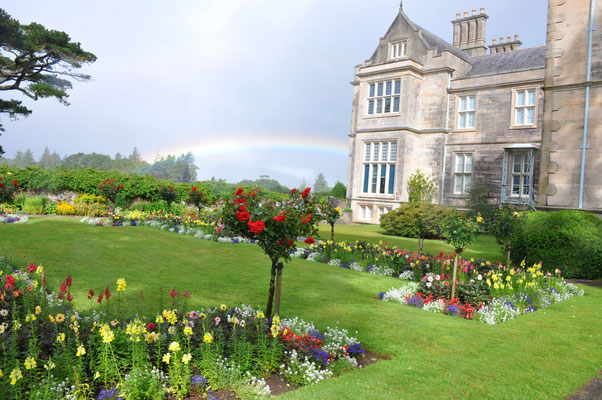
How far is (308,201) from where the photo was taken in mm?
5750

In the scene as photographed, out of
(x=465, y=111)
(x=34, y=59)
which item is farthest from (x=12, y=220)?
(x=465, y=111)

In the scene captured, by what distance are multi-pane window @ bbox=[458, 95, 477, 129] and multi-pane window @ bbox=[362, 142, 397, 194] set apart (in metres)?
3.87

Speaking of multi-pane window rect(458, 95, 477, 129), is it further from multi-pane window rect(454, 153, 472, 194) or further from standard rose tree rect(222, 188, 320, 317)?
standard rose tree rect(222, 188, 320, 317)

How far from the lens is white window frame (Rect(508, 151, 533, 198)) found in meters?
21.7

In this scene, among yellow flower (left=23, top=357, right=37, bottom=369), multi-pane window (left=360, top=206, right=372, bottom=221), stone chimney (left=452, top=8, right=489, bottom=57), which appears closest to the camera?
yellow flower (left=23, top=357, right=37, bottom=369)

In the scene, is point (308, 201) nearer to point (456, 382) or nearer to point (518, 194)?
point (456, 382)

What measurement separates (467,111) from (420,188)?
194 inches

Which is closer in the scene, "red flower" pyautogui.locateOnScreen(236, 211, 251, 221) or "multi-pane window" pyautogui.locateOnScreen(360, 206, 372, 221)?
"red flower" pyautogui.locateOnScreen(236, 211, 251, 221)

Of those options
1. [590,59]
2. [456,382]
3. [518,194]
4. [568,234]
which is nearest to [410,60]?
[518,194]

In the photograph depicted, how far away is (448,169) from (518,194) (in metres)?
3.85

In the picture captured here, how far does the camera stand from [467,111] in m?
23.8

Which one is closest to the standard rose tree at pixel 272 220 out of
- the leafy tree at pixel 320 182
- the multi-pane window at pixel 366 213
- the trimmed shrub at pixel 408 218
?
the trimmed shrub at pixel 408 218

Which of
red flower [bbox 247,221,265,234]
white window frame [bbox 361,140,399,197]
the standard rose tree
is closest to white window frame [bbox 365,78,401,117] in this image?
white window frame [bbox 361,140,399,197]

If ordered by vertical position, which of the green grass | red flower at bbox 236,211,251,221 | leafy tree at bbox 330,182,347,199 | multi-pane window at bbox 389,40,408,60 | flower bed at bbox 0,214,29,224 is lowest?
the green grass
